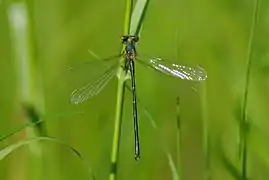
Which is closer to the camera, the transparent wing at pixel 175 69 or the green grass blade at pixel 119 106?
the green grass blade at pixel 119 106

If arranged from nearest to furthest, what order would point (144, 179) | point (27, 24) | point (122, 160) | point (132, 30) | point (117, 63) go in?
point (132, 30)
point (117, 63)
point (27, 24)
point (144, 179)
point (122, 160)

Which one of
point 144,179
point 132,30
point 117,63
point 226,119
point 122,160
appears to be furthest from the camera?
point 226,119

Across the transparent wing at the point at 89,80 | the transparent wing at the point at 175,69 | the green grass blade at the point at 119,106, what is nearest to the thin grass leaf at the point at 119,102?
the green grass blade at the point at 119,106

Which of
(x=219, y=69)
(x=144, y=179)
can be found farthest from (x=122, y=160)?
(x=219, y=69)

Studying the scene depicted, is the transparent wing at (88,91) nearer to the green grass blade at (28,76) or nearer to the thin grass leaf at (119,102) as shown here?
the green grass blade at (28,76)

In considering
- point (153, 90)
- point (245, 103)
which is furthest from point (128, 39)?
point (153, 90)

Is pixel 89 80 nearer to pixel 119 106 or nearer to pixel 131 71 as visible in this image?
pixel 131 71

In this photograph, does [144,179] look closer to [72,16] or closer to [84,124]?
[84,124]

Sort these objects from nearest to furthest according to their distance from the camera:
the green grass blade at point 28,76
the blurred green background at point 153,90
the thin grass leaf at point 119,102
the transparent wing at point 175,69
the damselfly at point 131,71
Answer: the thin grass leaf at point 119,102, the damselfly at point 131,71, the green grass blade at point 28,76, the transparent wing at point 175,69, the blurred green background at point 153,90
